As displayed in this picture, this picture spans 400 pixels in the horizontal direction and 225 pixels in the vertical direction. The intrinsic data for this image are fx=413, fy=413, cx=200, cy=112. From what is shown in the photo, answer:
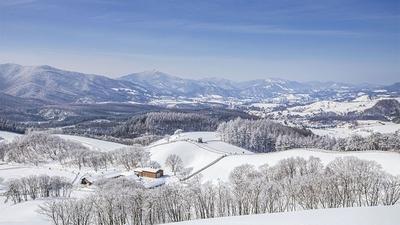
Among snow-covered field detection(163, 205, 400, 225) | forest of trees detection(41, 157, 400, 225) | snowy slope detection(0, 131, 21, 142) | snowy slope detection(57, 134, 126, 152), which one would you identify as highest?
snow-covered field detection(163, 205, 400, 225)

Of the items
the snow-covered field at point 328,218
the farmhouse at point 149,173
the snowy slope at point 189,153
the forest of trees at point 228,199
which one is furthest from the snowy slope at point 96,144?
the snow-covered field at point 328,218

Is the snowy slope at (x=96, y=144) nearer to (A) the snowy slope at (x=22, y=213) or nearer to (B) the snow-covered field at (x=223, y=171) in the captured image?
(B) the snow-covered field at (x=223, y=171)

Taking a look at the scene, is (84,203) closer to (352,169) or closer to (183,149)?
(352,169)

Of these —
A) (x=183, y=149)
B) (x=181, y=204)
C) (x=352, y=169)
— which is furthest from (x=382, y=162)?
(x=183, y=149)

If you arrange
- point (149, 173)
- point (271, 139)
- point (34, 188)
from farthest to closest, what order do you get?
point (271, 139) → point (149, 173) → point (34, 188)

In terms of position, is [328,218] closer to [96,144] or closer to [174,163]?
[174,163]

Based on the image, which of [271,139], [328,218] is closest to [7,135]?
[271,139]

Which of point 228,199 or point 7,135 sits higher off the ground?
point 228,199

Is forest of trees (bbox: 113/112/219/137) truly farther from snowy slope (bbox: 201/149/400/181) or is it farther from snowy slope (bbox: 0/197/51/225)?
snowy slope (bbox: 0/197/51/225)

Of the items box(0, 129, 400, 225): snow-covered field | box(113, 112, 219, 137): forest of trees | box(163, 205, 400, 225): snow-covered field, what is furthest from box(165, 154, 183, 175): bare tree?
box(113, 112, 219, 137): forest of trees
